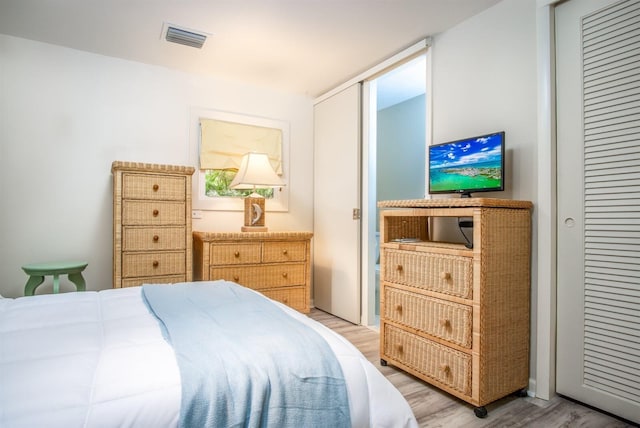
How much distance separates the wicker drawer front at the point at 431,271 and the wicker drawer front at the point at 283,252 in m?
1.13

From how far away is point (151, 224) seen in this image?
2797mm

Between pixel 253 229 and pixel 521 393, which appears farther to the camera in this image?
pixel 253 229

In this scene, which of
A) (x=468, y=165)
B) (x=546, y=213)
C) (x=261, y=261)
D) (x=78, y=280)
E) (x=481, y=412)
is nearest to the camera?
(x=481, y=412)

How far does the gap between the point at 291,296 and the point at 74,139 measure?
2.22m

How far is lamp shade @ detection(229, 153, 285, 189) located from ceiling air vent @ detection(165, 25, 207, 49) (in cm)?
97

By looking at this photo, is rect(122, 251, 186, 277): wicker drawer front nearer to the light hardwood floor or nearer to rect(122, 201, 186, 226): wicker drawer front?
rect(122, 201, 186, 226): wicker drawer front

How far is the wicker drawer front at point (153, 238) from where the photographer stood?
273 cm

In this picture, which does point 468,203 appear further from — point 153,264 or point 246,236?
point 153,264

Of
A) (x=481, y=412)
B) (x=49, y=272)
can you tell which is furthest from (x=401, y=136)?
(x=49, y=272)

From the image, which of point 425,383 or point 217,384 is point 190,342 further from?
point 425,383

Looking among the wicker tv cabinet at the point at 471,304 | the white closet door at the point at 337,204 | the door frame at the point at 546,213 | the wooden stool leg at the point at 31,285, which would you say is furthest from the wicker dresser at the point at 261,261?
the door frame at the point at 546,213

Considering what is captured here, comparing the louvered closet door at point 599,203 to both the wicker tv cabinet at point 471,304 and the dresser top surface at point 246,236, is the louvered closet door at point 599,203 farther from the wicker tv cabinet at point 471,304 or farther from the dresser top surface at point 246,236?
the dresser top surface at point 246,236

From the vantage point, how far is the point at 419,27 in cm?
254

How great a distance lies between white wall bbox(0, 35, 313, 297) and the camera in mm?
2723
